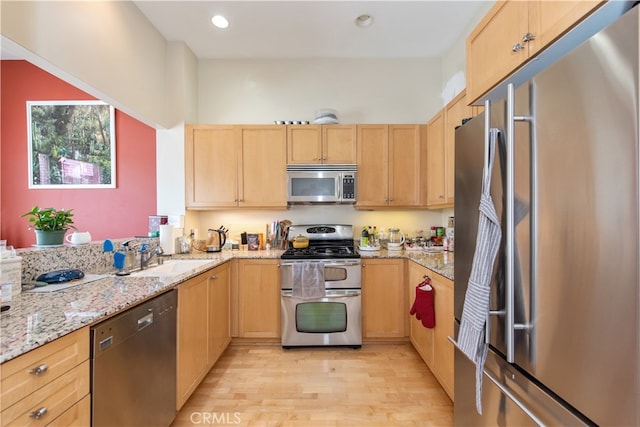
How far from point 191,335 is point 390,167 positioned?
2378mm

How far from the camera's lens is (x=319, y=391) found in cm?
196

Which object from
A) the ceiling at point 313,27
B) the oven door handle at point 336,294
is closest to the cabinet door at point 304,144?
the ceiling at point 313,27

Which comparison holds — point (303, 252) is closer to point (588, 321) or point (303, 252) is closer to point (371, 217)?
point (371, 217)

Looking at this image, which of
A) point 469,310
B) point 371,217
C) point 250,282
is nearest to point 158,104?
point 250,282

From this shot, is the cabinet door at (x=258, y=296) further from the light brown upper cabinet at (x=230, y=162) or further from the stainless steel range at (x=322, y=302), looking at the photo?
the light brown upper cabinet at (x=230, y=162)

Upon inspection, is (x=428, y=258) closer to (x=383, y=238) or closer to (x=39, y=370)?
(x=383, y=238)

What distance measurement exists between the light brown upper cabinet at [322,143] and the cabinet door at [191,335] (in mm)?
1562

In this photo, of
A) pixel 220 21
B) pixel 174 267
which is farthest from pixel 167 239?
pixel 220 21

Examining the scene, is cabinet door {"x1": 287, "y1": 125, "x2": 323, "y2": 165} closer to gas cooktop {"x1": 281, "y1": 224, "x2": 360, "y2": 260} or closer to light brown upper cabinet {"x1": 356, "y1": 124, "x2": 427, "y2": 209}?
light brown upper cabinet {"x1": 356, "y1": 124, "x2": 427, "y2": 209}

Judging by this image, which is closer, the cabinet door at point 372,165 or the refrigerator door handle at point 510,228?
the refrigerator door handle at point 510,228

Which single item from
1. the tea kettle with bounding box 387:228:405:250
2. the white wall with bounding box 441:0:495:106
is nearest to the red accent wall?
the tea kettle with bounding box 387:228:405:250

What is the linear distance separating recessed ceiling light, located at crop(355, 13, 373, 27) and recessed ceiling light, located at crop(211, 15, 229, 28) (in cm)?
122

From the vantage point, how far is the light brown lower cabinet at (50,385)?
76 centimetres

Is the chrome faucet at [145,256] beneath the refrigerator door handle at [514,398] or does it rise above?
above
